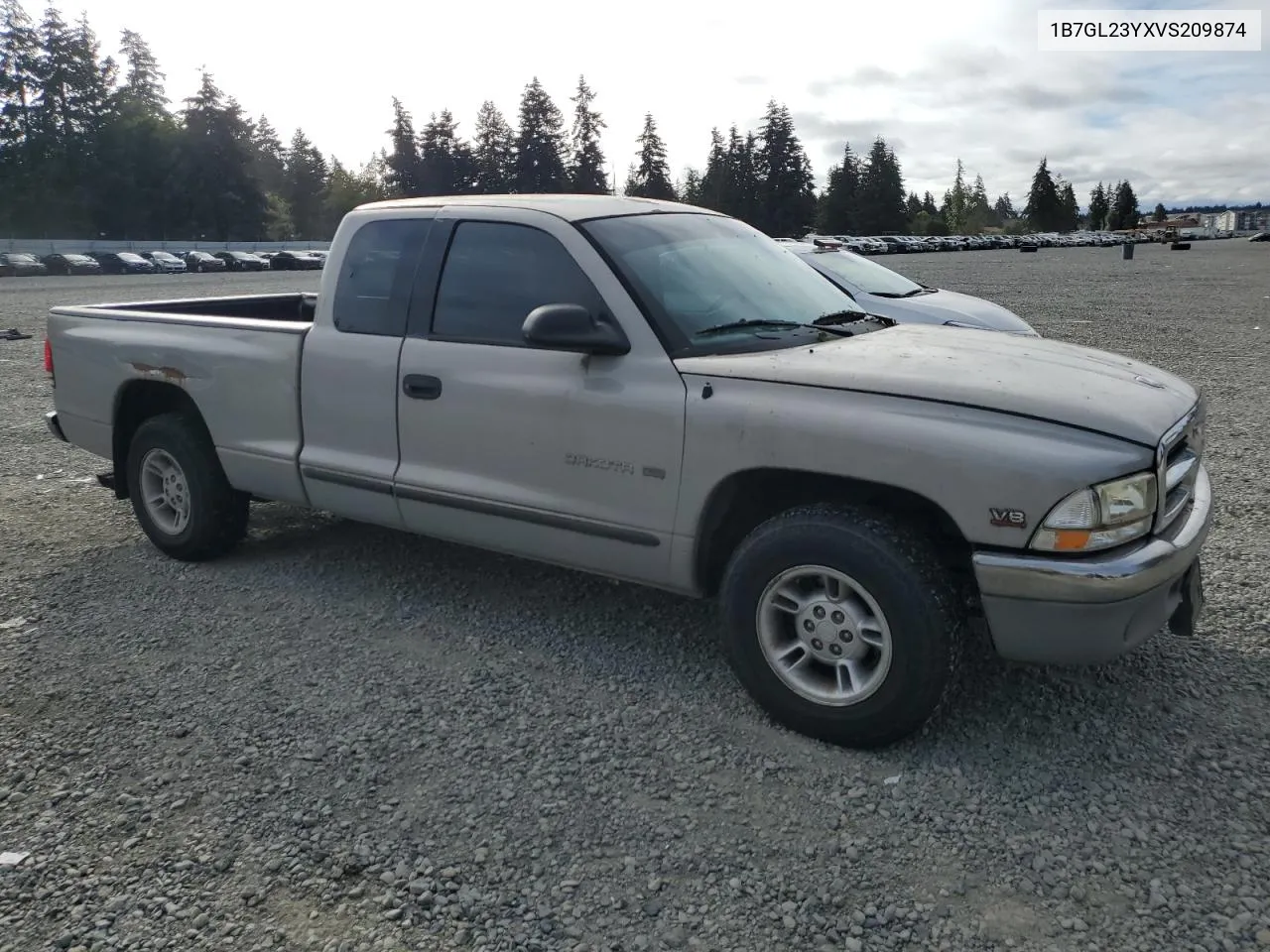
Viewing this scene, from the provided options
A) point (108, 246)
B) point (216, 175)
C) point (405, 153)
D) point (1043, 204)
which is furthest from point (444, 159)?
point (1043, 204)

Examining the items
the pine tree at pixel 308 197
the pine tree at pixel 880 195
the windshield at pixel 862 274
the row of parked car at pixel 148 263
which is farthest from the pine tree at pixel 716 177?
the windshield at pixel 862 274

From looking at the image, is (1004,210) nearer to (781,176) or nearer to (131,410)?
(781,176)

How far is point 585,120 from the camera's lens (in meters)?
111

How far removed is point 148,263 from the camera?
177 feet

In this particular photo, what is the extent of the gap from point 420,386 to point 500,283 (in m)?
0.55

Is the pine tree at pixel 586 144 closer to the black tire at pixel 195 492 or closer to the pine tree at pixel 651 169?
the pine tree at pixel 651 169

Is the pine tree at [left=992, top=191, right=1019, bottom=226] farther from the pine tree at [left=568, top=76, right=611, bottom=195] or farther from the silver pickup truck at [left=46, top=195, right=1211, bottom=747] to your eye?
the silver pickup truck at [left=46, top=195, right=1211, bottom=747]

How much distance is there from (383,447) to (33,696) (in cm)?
167

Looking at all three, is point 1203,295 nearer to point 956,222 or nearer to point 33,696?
point 33,696

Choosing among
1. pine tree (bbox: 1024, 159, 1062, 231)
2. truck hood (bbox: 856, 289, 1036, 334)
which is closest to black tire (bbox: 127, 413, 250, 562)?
truck hood (bbox: 856, 289, 1036, 334)

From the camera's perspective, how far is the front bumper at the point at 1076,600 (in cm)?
307

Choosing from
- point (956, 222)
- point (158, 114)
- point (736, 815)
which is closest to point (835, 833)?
point (736, 815)

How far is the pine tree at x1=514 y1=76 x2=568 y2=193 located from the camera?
10544 cm

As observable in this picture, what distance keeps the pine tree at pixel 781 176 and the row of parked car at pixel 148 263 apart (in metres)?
66.9
